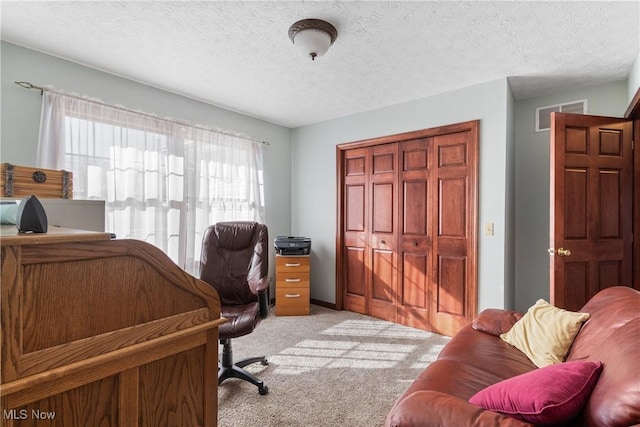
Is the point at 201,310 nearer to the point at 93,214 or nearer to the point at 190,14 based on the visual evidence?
the point at 93,214

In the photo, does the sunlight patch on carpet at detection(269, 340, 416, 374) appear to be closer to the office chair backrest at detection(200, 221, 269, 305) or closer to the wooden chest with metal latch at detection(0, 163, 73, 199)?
the office chair backrest at detection(200, 221, 269, 305)

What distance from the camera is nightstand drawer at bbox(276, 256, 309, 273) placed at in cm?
389

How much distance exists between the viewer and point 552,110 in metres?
3.19

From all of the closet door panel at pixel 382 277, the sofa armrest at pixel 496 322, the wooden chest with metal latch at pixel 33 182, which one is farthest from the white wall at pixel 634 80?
the wooden chest with metal latch at pixel 33 182

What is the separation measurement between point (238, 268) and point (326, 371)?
3.63ft

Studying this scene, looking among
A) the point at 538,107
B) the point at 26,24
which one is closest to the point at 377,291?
the point at 538,107

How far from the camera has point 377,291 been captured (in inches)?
149

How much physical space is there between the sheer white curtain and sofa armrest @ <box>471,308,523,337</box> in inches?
110

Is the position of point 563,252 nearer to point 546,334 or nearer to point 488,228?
point 488,228

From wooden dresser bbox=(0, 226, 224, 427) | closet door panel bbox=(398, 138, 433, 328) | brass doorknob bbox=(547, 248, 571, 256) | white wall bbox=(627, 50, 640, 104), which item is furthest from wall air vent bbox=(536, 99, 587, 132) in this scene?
wooden dresser bbox=(0, 226, 224, 427)

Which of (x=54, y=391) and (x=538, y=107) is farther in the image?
(x=538, y=107)

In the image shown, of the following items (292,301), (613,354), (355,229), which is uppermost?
(355,229)

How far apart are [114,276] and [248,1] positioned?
1.82 metres

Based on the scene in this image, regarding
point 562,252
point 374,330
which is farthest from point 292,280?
point 562,252
